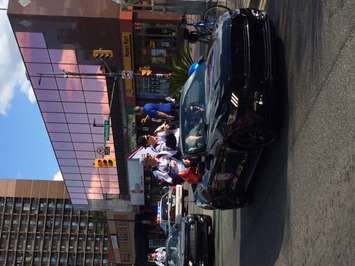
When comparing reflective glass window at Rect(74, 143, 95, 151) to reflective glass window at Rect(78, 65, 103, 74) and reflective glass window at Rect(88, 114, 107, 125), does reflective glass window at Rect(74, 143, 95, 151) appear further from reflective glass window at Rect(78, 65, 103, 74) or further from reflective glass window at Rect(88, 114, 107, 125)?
reflective glass window at Rect(78, 65, 103, 74)

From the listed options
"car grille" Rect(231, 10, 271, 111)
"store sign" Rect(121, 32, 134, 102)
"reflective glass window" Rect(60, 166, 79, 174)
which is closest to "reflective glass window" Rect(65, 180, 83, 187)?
"reflective glass window" Rect(60, 166, 79, 174)

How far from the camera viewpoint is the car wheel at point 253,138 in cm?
958

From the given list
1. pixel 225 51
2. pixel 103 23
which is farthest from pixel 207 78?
pixel 103 23

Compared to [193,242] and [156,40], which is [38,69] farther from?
[193,242]

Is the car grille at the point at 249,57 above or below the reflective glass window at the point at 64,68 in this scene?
above

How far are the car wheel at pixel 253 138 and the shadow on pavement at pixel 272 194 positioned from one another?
0.60 feet

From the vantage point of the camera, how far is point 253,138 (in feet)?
32.6

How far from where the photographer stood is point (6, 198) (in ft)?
278

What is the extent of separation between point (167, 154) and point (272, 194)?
13.7 feet

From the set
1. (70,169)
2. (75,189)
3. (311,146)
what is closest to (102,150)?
(70,169)

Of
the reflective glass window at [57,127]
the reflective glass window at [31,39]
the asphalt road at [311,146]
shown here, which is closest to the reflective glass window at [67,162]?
the reflective glass window at [57,127]

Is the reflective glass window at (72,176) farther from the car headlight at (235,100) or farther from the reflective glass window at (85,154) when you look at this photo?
the car headlight at (235,100)

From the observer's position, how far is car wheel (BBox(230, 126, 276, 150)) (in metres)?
9.58

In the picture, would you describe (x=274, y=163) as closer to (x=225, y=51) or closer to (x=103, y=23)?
(x=225, y=51)
